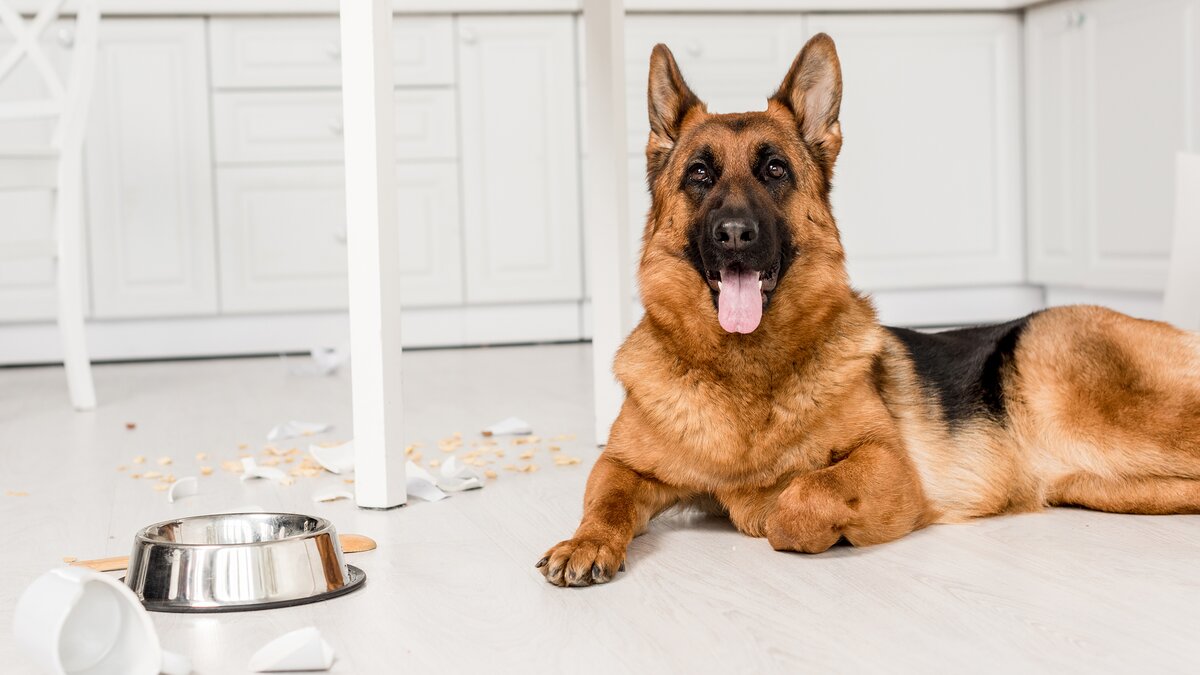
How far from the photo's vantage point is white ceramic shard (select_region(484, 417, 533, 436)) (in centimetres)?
305

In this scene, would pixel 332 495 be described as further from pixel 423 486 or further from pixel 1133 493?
pixel 1133 493

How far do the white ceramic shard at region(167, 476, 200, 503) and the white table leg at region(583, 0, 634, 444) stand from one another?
92cm

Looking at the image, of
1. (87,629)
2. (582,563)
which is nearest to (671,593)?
(582,563)

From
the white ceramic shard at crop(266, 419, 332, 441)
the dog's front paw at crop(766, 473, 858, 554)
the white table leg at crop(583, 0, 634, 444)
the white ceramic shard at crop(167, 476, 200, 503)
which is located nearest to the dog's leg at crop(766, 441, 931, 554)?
the dog's front paw at crop(766, 473, 858, 554)

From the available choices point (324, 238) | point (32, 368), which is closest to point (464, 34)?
point (324, 238)

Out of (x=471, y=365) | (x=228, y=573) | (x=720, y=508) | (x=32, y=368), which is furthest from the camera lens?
(x=32, y=368)

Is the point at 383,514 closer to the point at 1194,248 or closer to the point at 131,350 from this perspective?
the point at 1194,248

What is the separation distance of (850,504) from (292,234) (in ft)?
12.1

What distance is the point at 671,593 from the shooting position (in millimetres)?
1648

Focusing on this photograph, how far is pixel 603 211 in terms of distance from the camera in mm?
2893

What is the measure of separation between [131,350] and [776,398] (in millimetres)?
3775

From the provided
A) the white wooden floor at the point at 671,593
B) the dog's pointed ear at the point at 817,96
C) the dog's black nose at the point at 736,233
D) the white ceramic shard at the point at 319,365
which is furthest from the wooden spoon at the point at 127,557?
the white ceramic shard at the point at 319,365

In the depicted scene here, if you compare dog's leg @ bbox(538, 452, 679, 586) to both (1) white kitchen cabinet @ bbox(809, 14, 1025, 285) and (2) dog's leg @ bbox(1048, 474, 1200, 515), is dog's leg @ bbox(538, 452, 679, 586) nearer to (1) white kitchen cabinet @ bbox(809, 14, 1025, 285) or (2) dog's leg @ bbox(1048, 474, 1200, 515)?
(2) dog's leg @ bbox(1048, 474, 1200, 515)

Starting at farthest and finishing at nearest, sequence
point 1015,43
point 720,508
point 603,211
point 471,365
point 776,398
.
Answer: point 1015,43 < point 471,365 < point 603,211 < point 720,508 < point 776,398
